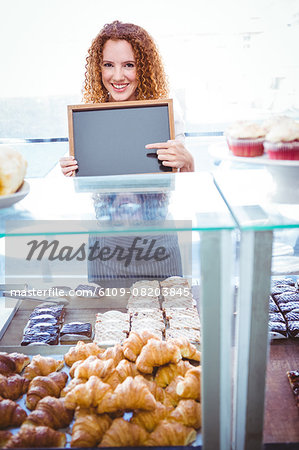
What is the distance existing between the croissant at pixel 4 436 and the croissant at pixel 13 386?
210mm

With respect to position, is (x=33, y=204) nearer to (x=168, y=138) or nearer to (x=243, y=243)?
(x=243, y=243)

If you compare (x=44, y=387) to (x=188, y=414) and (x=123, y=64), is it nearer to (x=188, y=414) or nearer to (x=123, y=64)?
(x=188, y=414)

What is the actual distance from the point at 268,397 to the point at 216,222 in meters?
0.79

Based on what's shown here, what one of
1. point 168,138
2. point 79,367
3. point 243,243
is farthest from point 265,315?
point 168,138

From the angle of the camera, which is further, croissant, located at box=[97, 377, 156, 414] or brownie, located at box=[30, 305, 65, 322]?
brownie, located at box=[30, 305, 65, 322]

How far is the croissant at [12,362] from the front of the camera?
1659 mm

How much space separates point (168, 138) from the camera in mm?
2486

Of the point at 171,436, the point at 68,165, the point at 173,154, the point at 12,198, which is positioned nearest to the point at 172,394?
the point at 171,436

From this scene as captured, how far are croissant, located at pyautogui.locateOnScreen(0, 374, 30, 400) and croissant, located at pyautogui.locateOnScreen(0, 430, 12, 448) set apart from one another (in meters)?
0.21

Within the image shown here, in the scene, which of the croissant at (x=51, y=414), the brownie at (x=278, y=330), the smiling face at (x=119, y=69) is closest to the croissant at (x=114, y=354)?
the croissant at (x=51, y=414)

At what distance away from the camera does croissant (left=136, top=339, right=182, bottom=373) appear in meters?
1.60

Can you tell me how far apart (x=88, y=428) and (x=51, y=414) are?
0.49 ft

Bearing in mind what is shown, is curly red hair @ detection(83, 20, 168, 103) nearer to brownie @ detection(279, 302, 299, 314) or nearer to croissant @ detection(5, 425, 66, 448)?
brownie @ detection(279, 302, 299, 314)

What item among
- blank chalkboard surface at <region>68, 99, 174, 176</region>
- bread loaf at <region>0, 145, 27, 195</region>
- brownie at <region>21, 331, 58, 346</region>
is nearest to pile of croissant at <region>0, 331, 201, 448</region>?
brownie at <region>21, 331, 58, 346</region>
